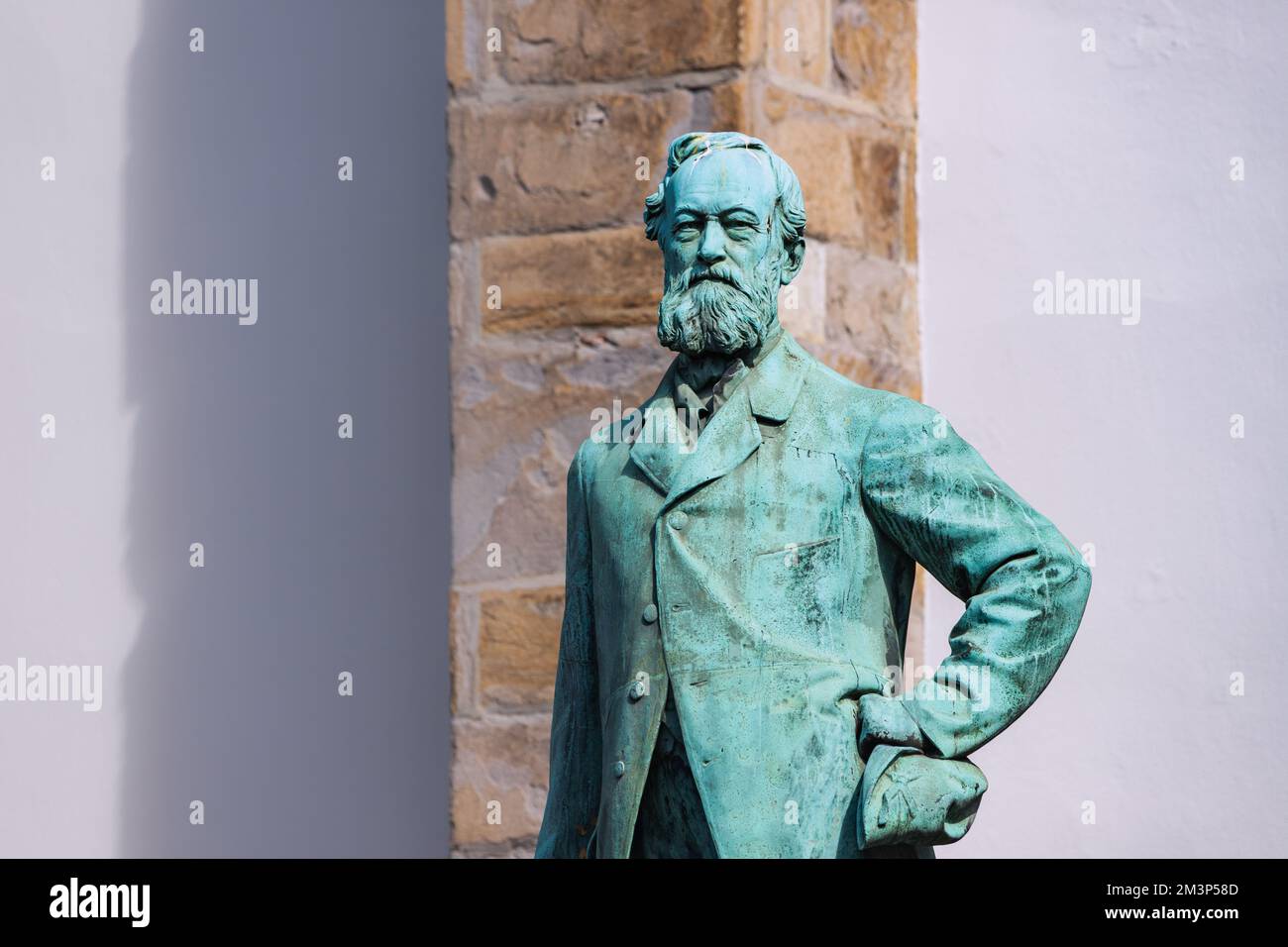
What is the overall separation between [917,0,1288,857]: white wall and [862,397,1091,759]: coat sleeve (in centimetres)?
240

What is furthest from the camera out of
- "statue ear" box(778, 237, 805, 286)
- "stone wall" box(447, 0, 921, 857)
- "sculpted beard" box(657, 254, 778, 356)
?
"stone wall" box(447, 0, 921, 857)

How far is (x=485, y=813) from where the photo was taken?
6.09m

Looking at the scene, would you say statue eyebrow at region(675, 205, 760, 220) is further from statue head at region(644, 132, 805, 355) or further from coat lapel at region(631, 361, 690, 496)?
coat lapel at region(631, 361, 690, 496)

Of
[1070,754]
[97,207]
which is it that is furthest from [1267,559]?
[97,207]

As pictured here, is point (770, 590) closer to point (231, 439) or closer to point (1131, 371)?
point (1131, 371)

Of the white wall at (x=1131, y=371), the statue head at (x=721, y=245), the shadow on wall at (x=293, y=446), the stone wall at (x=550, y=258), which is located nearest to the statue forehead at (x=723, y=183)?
the statue head at (x=721, y=245)

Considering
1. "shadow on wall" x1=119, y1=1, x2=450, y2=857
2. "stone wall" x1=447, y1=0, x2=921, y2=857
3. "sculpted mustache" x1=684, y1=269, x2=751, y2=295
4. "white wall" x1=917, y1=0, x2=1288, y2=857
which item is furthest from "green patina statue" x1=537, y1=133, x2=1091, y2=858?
"shadow on wall" x1=119, y1=1, x2=450, y2=857

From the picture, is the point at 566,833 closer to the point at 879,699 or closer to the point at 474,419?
the point at 879,699

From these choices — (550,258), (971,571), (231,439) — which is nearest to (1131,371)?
(550,258)

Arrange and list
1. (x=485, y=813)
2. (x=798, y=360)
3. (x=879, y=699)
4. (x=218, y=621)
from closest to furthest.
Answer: (x=879, y=699), (x=798, y=360), (x=485, y=813), (x=218, y=621)

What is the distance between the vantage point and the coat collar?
397 centimetres

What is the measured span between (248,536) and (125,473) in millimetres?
365

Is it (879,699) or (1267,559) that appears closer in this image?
(879,699)

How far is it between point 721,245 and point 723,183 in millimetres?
88
